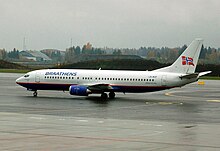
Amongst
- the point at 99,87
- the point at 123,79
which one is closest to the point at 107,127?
the point at 99,87

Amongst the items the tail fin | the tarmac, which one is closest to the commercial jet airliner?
the tail fin

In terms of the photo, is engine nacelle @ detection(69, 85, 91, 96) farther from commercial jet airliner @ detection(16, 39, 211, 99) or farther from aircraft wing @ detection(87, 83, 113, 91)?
aircraft wing @ detection(87, 83, 113, 91)

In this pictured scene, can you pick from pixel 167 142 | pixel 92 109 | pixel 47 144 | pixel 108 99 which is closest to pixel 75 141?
pixel 47 144

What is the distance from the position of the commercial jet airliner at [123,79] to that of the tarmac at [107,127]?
317 inches

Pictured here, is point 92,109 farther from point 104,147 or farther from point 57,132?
point 104,147

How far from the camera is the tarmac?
23.8 m

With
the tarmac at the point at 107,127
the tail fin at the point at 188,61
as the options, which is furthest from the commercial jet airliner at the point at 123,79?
the tarmac at the point at 107,127

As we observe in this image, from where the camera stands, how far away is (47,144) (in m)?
23.7

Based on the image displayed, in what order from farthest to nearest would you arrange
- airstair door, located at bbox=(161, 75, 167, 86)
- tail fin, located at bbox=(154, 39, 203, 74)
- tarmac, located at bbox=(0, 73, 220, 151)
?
tail fin, located at bbox=(154, 39, 203, 74) < airstair door, located at bbox=(161, 75, 167, 86) < tarmac, located at bbox=(0, 73, 220, 151)

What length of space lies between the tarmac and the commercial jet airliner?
8059 mm

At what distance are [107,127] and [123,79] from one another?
2611cm

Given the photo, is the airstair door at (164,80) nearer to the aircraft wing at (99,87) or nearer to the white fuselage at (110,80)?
the white fuselage at (110,80)

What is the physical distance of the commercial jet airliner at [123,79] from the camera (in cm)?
5525

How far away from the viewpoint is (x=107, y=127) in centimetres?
3033
